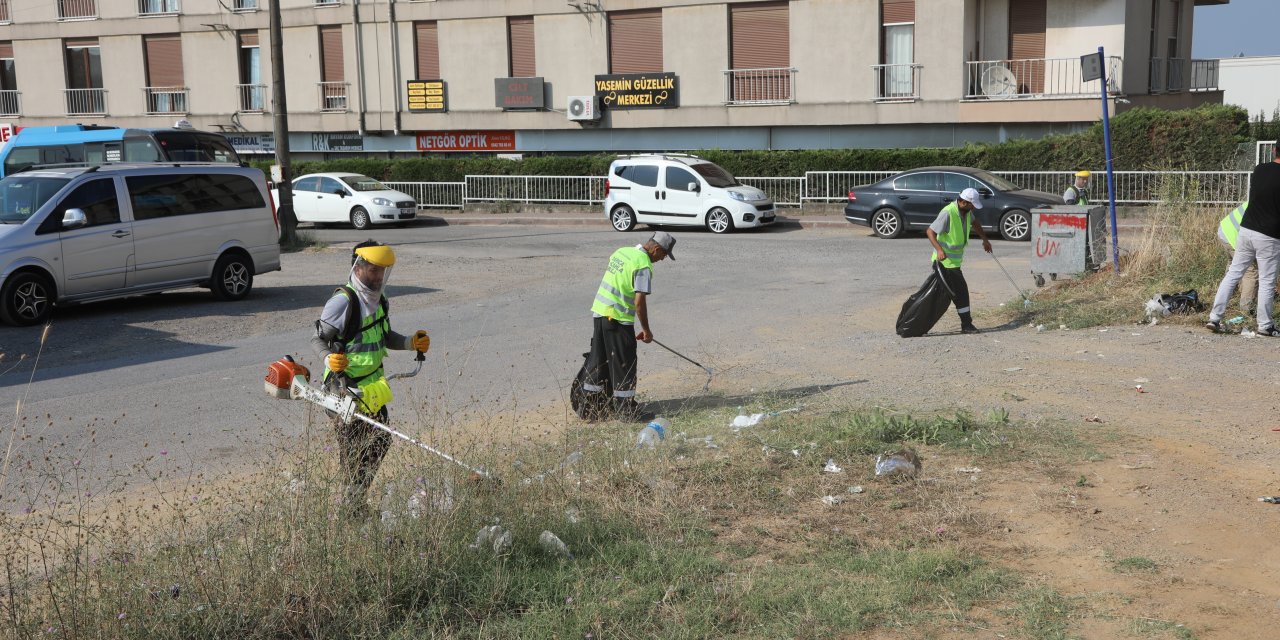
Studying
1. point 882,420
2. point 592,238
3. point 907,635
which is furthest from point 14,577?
point 592,238

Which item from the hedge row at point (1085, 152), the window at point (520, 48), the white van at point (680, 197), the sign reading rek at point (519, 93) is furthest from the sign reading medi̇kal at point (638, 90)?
the white van at point (680, 197)

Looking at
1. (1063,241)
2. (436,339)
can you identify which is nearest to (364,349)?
(436,339)

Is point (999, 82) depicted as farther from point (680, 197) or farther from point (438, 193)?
point (438, 193)

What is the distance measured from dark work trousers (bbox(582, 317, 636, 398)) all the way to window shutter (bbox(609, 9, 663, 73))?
25.1 m

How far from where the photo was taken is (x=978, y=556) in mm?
5402

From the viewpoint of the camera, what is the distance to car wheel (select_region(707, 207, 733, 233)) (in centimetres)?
2409

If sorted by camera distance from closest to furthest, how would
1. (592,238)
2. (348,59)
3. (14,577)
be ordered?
(14,577)
(592,238)
(348,59)

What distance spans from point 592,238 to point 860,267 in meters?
7.55

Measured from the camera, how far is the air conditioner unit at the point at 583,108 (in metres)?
33.0

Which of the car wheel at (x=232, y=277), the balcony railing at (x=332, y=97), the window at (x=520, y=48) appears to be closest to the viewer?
the car wheel at (x=232, y=277)

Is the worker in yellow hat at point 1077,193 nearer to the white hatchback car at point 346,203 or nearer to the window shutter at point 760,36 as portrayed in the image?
the window shutter at point 760,36

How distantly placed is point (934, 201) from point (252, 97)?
2507 centimetres

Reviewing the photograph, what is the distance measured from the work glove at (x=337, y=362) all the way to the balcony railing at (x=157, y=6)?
37.3 metres

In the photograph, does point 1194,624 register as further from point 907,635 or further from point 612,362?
point 612,362
